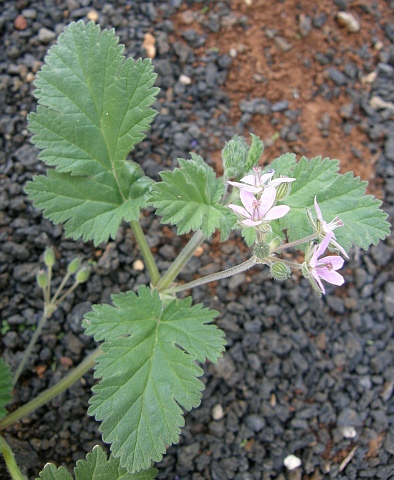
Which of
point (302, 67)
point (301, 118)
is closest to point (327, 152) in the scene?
point (301, 118)

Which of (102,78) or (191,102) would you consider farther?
(191,102)

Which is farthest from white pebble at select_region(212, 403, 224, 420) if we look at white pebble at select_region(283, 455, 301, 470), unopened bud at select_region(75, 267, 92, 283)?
unopened bud at select_region(75, 267, 92, 283)

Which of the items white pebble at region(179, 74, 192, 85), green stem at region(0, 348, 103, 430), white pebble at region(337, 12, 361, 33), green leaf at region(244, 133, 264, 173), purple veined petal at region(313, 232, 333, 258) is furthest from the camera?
white pebble at region(337, 12, 361, 33)

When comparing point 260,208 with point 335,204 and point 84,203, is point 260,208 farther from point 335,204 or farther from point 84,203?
point 84,203

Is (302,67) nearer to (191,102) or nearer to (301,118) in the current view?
(301,118)

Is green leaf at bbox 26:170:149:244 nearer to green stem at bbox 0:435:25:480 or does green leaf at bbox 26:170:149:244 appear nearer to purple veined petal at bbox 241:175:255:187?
purple veined petal at bbox 241:175:255:187

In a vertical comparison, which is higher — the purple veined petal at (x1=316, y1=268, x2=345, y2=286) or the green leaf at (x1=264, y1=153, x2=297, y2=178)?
the green leaf at (x1=264, y1=153, x2=297, y2=178)

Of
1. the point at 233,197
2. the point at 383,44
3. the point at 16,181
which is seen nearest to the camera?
the point at 233,197

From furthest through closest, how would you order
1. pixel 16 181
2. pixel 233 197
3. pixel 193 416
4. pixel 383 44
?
1. pixel 383 44
2. pixel 16 181
3. pixel 193 416
4. pixel 233 197
